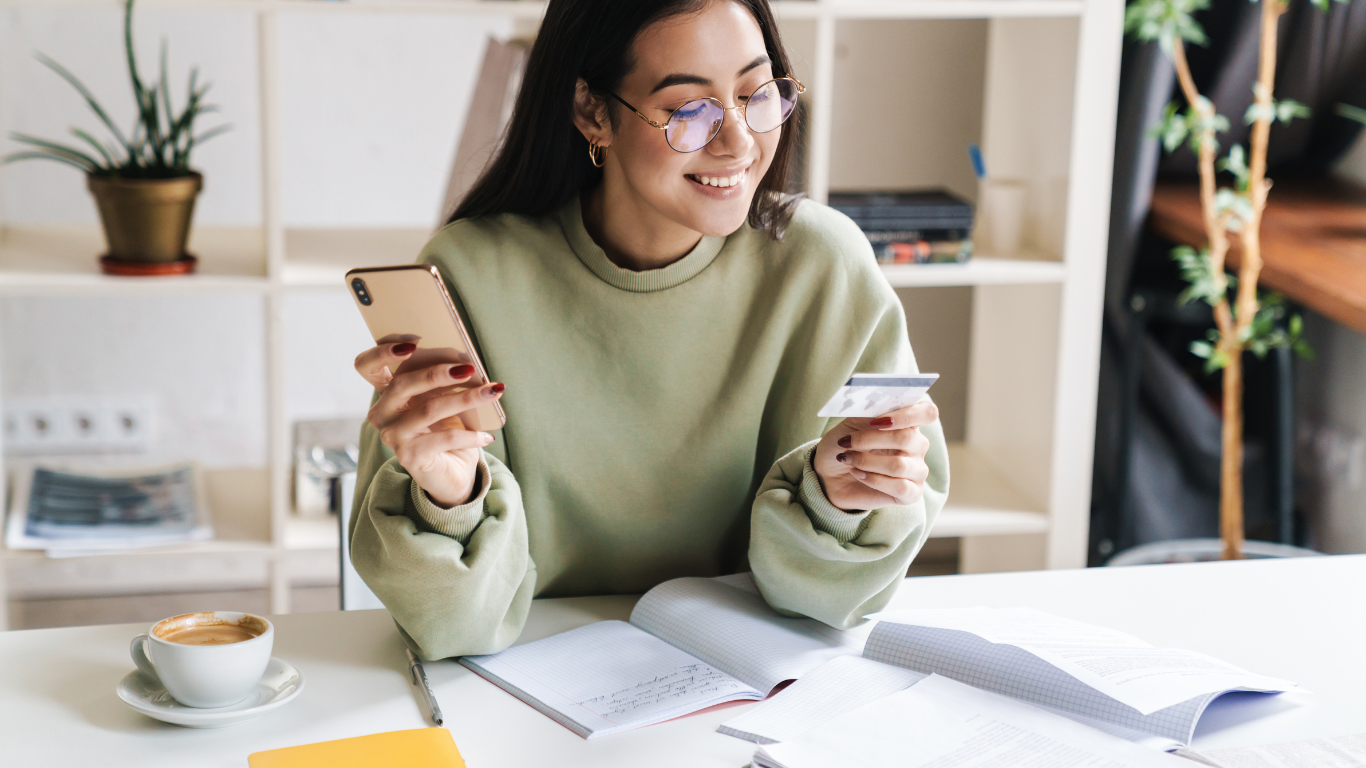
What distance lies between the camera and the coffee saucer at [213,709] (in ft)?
2.92

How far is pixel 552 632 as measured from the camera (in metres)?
1.11

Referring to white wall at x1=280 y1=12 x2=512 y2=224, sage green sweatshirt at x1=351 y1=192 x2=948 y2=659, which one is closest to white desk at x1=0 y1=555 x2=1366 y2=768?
sage green sweatshirt at x1=351 y1=192 x2=948 y2=659

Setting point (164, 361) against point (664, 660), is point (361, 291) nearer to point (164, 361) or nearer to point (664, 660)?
point (664, 660)

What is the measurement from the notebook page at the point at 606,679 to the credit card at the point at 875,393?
0.24 m

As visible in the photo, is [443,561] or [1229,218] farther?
[1229,218]

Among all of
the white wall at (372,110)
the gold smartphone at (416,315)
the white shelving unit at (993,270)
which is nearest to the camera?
the gold smartphone at (416,315)

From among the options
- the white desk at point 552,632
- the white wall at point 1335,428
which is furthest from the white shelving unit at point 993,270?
the white desk at point 552,632

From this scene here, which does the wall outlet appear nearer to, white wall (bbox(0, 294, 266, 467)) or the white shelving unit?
white wall (bbox(0, 294, 266, 467))

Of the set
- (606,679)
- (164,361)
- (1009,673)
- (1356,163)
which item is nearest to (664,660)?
(606,679)

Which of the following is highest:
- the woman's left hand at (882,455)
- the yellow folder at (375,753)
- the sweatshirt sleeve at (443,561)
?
the woman's left hand at (882,455)

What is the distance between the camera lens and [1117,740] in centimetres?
89

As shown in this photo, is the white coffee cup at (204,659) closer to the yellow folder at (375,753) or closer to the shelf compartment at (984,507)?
the yellow folder at (375,753)

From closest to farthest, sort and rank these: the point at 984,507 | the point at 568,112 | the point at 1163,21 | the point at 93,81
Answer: the point at 568,112, the point at 1163,21, the point at 984,507, the point at 93,81

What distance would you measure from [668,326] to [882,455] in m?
0.34
